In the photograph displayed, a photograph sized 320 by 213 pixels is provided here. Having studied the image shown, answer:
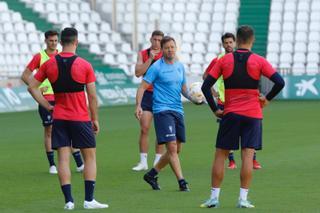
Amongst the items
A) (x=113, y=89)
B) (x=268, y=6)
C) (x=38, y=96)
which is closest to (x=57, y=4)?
(x=113, y=89)

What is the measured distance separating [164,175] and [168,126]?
1808 mm

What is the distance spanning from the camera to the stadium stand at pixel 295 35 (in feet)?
145

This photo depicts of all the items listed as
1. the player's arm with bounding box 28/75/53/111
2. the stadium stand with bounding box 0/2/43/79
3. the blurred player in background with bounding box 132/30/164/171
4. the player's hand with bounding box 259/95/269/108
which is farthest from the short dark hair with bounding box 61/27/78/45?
the stadium stand with bounding box 0/2/43/79

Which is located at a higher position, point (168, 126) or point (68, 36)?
point (68, 36)

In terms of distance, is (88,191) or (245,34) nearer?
(245,34)

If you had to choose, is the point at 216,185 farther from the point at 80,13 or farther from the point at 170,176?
the point at 80,13

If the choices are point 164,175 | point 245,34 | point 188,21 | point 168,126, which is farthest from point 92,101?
point 188,21

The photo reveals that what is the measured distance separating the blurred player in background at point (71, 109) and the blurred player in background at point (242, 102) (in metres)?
1.30

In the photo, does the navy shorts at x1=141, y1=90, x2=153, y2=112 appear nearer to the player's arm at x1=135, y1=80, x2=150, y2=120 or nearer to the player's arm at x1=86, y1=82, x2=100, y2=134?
Result: the player's arm at x1=135, y1=80, x2=150, y2=120

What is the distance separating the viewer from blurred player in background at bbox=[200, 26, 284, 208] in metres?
10.7

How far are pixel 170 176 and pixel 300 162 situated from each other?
2.77m

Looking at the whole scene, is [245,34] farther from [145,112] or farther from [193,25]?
[193,25]

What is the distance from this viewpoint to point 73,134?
10.9 m

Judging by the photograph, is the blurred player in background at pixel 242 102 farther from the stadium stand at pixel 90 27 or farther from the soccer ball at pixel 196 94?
the stadium stand at pixel 90 27
